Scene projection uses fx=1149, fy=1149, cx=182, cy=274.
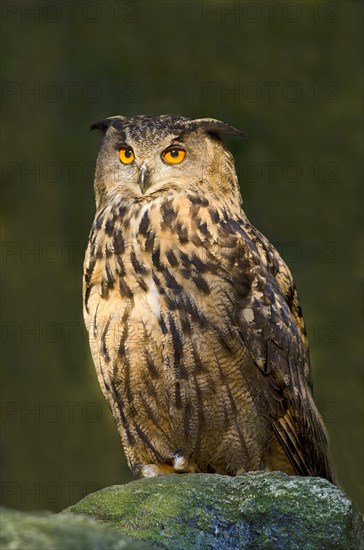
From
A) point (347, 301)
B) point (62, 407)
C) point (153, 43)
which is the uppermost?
point (153, 43)

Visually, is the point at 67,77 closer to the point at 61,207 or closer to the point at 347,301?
the point at 61,207

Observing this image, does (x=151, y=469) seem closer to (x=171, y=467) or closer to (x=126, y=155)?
(x=171, y=467)

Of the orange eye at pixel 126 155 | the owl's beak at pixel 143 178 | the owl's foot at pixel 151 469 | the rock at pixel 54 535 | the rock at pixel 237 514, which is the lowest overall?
the owl's foot at pixel 151 469

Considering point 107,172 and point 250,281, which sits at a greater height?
point 107,172

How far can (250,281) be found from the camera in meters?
3.53

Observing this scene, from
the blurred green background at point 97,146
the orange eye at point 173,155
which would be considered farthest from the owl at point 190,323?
the blurred green background at point 97,146

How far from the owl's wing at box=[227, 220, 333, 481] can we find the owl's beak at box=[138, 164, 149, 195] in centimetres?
29

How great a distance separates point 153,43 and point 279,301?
282cm

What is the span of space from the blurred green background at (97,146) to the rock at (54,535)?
12.3 feet

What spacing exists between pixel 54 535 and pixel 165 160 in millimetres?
1848

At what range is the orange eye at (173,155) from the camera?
3.66 m

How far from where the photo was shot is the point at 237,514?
2.75m

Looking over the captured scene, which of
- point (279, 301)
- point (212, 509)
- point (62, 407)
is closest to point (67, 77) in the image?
point (62, 407)

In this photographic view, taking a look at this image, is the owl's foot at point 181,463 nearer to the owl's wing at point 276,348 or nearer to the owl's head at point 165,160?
the owl's wing at point 276,348
